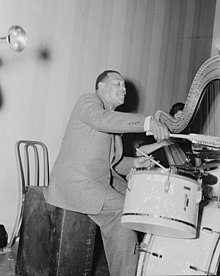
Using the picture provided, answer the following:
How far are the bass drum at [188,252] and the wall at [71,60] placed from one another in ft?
5.45

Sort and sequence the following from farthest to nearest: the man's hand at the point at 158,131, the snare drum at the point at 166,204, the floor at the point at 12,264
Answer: the floor at the point at 12,264
the man's hand at the point at 158,131
the snare drum at the point at 166,204

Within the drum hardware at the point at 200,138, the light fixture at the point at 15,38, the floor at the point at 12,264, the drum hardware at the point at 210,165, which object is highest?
the light fixture at the point at 15,38

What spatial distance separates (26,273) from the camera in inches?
99.3

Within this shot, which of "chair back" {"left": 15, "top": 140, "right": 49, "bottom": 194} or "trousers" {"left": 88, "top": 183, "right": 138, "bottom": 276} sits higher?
"chair back" {"left": 15, "top": 140, "right": 49, "bottom": 194}

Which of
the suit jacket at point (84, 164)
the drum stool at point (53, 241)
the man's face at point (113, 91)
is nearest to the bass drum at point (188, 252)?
the suit jacket at point (84, 164)

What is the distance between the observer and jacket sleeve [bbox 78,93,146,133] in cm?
209

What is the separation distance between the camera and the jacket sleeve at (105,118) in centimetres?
209

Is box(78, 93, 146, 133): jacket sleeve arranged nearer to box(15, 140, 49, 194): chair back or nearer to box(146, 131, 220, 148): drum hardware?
box(146, 131, 220, 148): drum hardware

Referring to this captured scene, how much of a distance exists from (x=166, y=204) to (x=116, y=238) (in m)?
0.52

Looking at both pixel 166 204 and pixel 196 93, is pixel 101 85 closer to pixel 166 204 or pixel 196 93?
pixel 196 93

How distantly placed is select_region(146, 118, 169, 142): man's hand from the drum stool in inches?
27.9

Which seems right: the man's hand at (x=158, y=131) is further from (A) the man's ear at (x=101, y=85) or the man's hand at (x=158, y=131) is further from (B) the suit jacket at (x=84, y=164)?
(A) the man's ear at (x=101, y=85)

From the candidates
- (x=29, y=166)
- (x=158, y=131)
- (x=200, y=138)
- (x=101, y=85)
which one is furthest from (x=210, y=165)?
(x=29, y=166)

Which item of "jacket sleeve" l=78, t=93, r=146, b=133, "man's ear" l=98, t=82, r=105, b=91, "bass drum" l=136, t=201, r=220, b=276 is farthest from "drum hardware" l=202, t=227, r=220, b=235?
"man's ear" l=98, t=82, r=105, b=91
